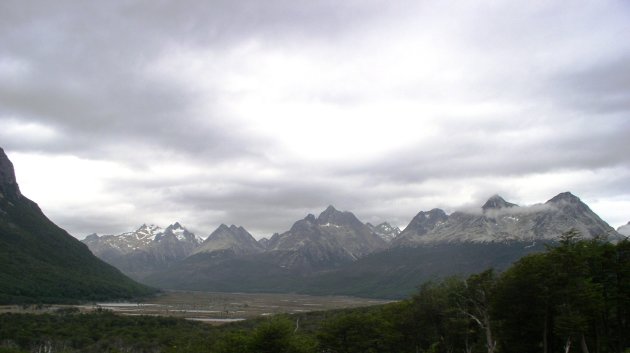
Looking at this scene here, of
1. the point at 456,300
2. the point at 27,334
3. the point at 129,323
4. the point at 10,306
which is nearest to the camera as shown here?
the point at 456,300

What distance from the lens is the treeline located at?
178 ft

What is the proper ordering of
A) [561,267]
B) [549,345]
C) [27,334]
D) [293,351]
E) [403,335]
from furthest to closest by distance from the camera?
[27,334]
[403,335]
[293,351]
[549,345]
[561,267]

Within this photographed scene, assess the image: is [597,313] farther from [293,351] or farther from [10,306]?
[10,306]

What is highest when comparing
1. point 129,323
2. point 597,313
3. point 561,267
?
point 561,267

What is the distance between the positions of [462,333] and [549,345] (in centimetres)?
1381

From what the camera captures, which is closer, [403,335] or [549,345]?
[549,345]

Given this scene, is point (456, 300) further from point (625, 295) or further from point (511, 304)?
point (625, 295)

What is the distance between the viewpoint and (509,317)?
2454 inches

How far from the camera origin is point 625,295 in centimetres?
5534

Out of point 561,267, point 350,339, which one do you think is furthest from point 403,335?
point 561,267

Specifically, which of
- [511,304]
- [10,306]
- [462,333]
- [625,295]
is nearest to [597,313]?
[625,295]

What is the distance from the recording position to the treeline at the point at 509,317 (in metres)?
54.3

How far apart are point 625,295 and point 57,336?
371ft

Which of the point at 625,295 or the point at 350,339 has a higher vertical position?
the point at 625,295
